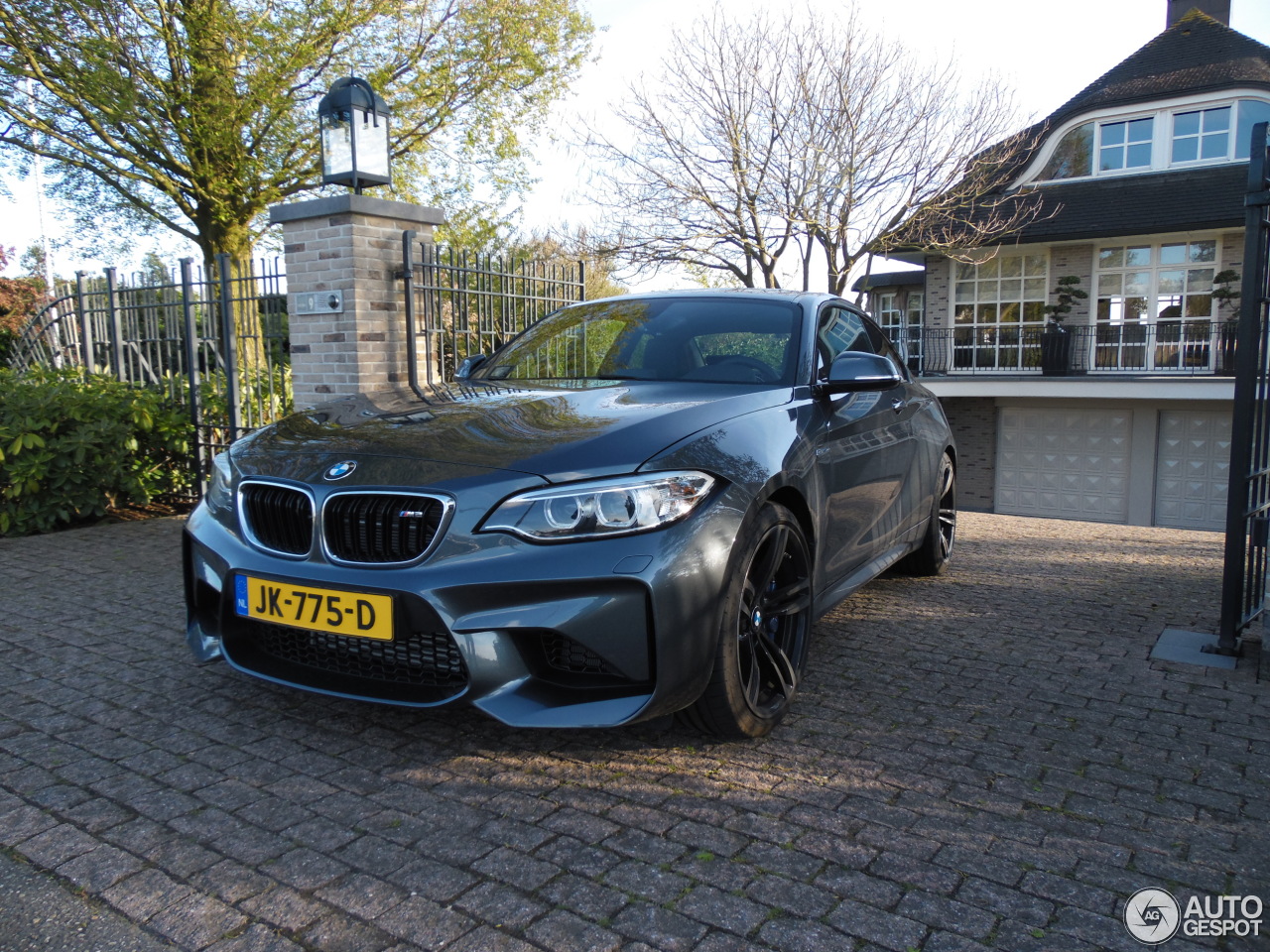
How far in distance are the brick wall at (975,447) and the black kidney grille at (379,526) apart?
2409cm

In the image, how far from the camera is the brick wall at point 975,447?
82.2 ft

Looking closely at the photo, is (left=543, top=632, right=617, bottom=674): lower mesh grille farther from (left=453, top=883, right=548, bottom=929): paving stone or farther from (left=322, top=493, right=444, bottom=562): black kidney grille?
(left=453, top=883, right=548, bottom=929): paving stone

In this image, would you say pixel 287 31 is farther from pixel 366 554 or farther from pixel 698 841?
pixel 698 841

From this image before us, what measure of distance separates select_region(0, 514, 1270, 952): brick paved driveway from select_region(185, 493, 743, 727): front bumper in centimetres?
32

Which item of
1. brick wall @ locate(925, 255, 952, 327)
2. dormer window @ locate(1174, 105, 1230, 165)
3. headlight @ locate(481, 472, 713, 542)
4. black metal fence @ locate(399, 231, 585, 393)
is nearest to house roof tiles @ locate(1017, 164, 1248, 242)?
dormer window @ locate(1174, 105, 1230, 165)

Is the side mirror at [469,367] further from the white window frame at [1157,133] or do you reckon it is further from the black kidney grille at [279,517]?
the white window frame at [1157,133]

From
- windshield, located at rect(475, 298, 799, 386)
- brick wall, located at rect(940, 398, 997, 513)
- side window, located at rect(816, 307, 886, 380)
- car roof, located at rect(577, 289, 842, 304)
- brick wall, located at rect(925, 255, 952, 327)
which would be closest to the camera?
windshield, located at rect(475, 298, 799, 386)

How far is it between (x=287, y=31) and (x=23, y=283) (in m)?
14.8

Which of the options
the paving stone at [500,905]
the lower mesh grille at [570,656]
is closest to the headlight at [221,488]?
the lower mesh grille at [570,656]

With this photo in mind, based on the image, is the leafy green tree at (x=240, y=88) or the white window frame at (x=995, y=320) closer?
the leafy green tree at (x=240, y=88)

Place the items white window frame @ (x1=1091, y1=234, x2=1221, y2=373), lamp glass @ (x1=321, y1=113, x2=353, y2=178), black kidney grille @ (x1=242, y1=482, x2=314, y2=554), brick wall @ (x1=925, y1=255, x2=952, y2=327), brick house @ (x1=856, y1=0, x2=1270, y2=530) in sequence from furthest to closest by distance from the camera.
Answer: brick wall @ (x1=925, y1=255, x2=952, y2=327) < white window frame @ (x1=1091, y1=234, x2=1221, y2=373) < brick house @ (x1=856, y1=0, x2=1270, y2=530) < lamp glass @ (x1=321, y1=113, x2=353, y2=178) < black kidney grille @ (x1=242, y1=482, x2=314, y2=554)

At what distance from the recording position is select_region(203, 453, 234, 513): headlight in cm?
320

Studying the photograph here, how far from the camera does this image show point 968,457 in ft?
83.2

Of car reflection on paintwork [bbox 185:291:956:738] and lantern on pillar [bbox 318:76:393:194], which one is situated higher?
lantern on pillar [bbox 318:76:393:194]
